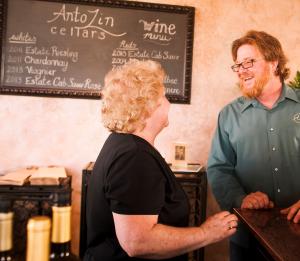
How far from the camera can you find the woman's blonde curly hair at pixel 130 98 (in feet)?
3.57

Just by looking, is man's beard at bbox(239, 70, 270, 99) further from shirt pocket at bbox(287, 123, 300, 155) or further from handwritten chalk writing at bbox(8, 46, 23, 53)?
handwritten chalk writing at bbox(8, 46, 23, 53)

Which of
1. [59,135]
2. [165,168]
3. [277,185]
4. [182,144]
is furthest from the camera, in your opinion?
[59,135]

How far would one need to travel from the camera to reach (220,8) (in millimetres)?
2379

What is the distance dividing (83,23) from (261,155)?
1.48 metres

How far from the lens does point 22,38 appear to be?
2.19 metres

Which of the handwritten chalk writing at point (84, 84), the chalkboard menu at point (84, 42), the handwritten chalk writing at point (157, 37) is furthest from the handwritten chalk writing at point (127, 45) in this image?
the handwritten chalk writing at point (84, 84)

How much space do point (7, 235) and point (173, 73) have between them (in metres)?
1.66

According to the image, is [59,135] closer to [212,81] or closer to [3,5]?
[3,5]

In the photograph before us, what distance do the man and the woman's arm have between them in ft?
1.85

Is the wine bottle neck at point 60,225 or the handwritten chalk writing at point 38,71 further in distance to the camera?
the handwritten chalk writing at point 38,71

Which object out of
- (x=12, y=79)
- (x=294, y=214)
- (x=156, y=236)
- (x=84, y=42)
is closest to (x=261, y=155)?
(x=294, y=214)

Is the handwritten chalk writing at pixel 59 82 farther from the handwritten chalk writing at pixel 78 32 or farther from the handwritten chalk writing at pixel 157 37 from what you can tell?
the handwritten chalk writing at pixel 157 37

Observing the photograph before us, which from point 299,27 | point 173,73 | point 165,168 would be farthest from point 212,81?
point 165,168

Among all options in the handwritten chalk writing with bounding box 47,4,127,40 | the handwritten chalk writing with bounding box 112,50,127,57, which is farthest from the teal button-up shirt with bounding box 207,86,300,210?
the handwritten chalk writing with bounding box 47,4,127,40
